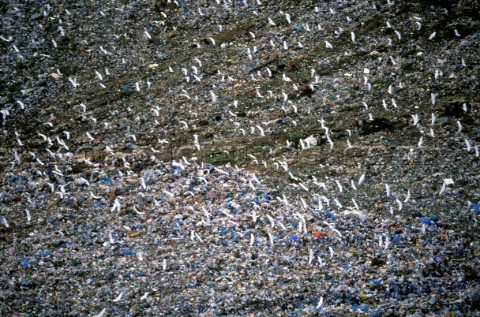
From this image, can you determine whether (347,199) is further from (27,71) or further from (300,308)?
(27,71)

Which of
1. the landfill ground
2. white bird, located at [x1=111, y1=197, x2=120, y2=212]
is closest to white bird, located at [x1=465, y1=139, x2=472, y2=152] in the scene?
the landfill ground

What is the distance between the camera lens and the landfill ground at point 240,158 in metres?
6.37

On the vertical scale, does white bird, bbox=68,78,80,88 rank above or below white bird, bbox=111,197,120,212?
above

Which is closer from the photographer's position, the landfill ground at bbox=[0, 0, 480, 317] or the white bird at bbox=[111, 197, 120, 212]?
the landfill ground at bbox=[0, 0, 480, 317]

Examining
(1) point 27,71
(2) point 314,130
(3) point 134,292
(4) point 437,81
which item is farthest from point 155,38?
(3) point 134,292

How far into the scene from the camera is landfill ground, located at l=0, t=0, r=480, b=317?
637 centimetres

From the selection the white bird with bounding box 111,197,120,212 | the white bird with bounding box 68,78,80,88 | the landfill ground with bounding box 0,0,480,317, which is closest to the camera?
the landfill ground with bounding box 0,0,480,317

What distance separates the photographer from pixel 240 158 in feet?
29.2

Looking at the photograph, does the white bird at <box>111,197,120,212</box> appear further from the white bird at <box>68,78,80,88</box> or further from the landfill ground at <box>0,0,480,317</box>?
the white bird at <box>68,78,80,88</box>

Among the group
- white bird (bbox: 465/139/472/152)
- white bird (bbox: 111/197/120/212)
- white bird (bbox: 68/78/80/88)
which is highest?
white bird (bbox: 68/78/80/88)

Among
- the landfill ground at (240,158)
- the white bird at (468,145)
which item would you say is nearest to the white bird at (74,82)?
the landfill ground at (240,158)

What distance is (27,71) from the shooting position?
1207 cm

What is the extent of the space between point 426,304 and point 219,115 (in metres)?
5.62

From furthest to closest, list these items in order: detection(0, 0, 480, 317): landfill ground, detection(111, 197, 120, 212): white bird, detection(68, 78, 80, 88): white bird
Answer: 1. detection(68, 78, 80, 88): white bird
2. detection(111, 197, 120, 212): white bird
3. detection(0, 0, 480, 317): landfill ground
